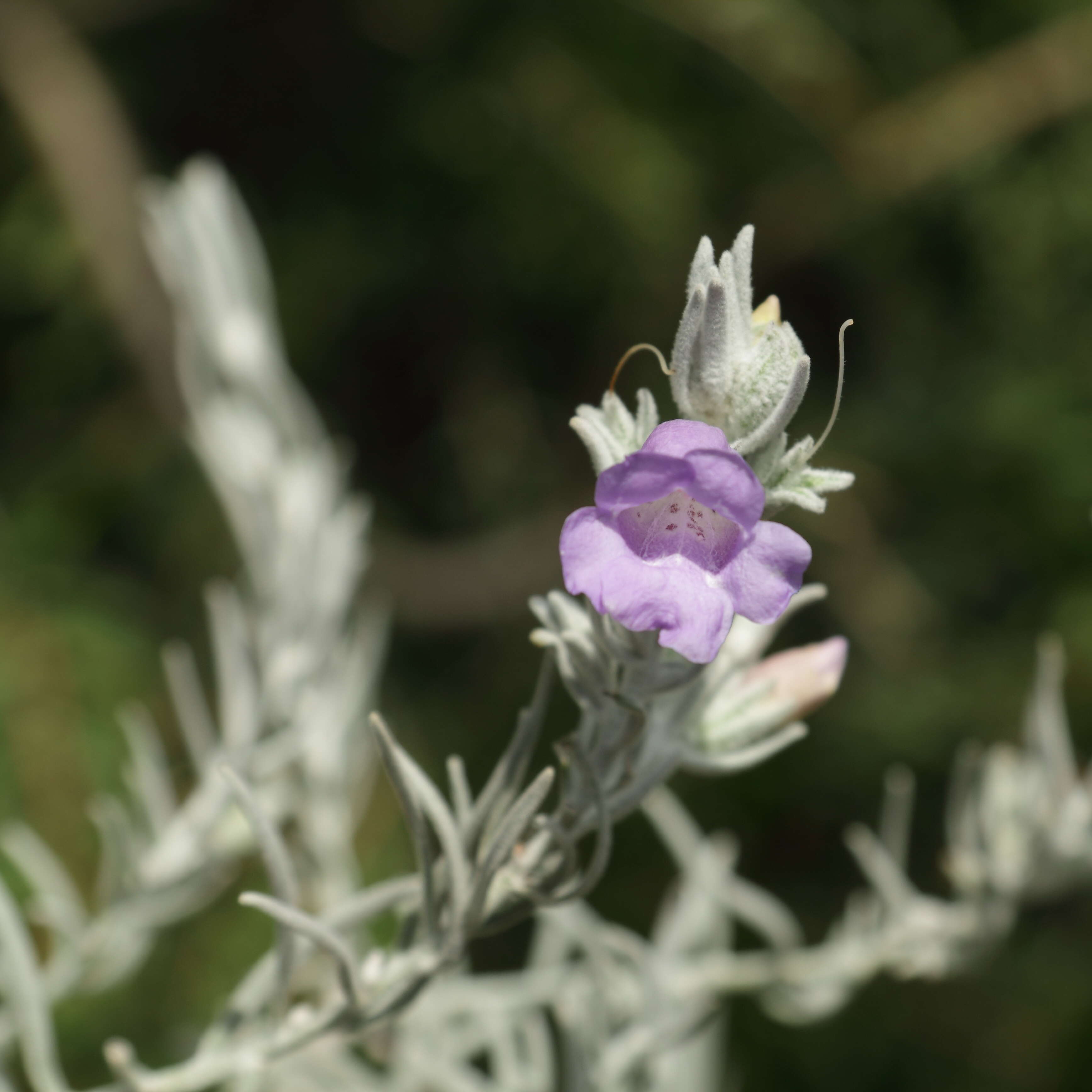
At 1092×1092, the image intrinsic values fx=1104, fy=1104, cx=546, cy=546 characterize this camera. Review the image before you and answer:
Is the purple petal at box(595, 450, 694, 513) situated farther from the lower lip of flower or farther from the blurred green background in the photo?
the blurred green background

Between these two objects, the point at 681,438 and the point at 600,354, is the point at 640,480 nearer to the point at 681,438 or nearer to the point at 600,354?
the point at 681,438

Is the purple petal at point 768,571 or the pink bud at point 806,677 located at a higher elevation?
the purple petal at point 768,571

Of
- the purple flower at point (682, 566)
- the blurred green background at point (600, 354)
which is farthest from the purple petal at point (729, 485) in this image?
the blurred green background at point (600, 354)

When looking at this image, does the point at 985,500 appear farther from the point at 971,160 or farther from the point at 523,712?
the point at 523,712

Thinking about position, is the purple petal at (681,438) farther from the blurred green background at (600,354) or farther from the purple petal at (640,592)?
the blurred green background at (600,354)

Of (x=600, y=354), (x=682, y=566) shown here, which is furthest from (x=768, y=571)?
(x=600, y=354)

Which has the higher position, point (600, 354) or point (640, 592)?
point (600, 354)

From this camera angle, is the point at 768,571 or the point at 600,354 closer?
the point at 768,571
